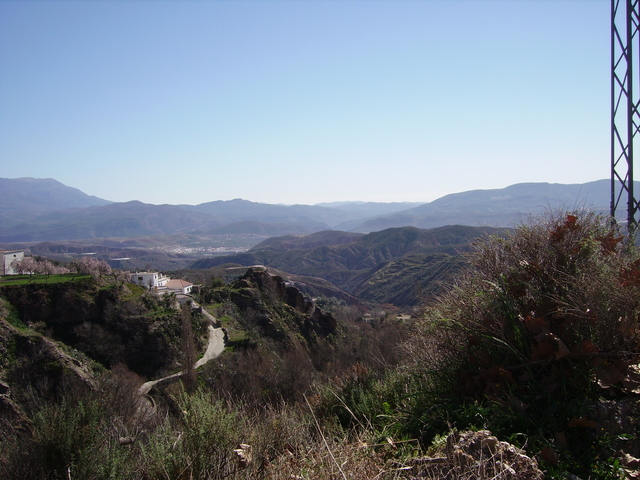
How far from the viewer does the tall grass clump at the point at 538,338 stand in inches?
106

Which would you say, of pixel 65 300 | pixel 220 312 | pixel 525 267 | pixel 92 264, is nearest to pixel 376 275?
pixel 220 312

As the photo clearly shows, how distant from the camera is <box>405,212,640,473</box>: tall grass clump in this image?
2.70 m

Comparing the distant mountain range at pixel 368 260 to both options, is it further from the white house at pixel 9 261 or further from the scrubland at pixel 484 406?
the scrubland at pixel 484 406

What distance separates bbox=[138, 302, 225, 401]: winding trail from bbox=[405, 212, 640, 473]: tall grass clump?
17421mm

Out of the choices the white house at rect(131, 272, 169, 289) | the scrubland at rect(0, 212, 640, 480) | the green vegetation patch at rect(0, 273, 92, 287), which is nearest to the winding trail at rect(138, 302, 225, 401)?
the green vegetation patch at rect(0, 273, 92, 287)

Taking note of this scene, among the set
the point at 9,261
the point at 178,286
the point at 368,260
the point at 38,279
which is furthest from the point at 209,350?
the point at 368,260

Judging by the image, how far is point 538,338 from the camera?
116 inches

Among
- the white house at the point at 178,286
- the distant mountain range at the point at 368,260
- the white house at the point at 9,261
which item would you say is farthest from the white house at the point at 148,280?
the distant mountain range at the point at 368,260

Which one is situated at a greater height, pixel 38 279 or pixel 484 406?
pixel 484 406

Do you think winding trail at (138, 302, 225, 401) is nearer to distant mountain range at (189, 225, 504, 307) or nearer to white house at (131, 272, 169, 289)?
white house at (131, 272, 169, 289)

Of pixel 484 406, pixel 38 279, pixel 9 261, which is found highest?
pixel 484 406

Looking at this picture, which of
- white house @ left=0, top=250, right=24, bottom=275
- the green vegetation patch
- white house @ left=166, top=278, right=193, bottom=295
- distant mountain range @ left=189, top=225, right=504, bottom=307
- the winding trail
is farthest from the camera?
distant mountain range @ left=189, top=225, right=504, bottom=307

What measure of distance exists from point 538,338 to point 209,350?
935 inches

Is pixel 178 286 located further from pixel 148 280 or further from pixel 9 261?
pixel 9 261
